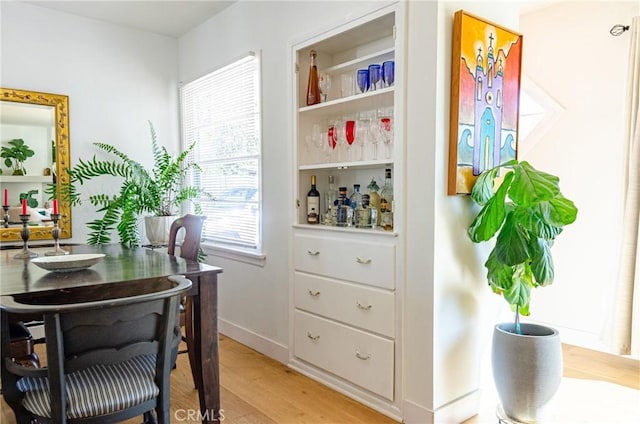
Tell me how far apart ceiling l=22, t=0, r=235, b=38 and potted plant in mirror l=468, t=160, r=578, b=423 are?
8.38 feet

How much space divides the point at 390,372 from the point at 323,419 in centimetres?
42

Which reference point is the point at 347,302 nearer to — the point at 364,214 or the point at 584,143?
the point at 364,214

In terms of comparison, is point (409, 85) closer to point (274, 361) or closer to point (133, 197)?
point (274, 361)

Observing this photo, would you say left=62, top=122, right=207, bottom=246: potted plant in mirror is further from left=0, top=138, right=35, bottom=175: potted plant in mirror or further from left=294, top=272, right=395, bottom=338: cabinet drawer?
left=294, top=272, right=395, bottom=338: cabinet drawer

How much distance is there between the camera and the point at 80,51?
12.4ft

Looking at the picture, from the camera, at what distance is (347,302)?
8.38 ft

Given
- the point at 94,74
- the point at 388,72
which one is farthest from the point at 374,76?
the point at 94,74

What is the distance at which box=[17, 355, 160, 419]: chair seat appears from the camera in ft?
4.60

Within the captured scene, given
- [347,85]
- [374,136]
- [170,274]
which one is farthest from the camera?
[347,85]

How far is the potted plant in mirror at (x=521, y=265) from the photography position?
204 cm

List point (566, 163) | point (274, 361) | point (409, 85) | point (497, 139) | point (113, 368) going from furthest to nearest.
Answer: point (566, 163), point (274, 361), point (497, 139), point (409, 85), point (113, 368)

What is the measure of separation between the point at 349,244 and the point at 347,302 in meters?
0.33

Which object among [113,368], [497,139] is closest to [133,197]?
[113,368]

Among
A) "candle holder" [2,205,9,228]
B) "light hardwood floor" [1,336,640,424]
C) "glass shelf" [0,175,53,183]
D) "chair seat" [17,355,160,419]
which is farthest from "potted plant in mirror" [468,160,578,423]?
"glass shelf" [0,175,53,183]
